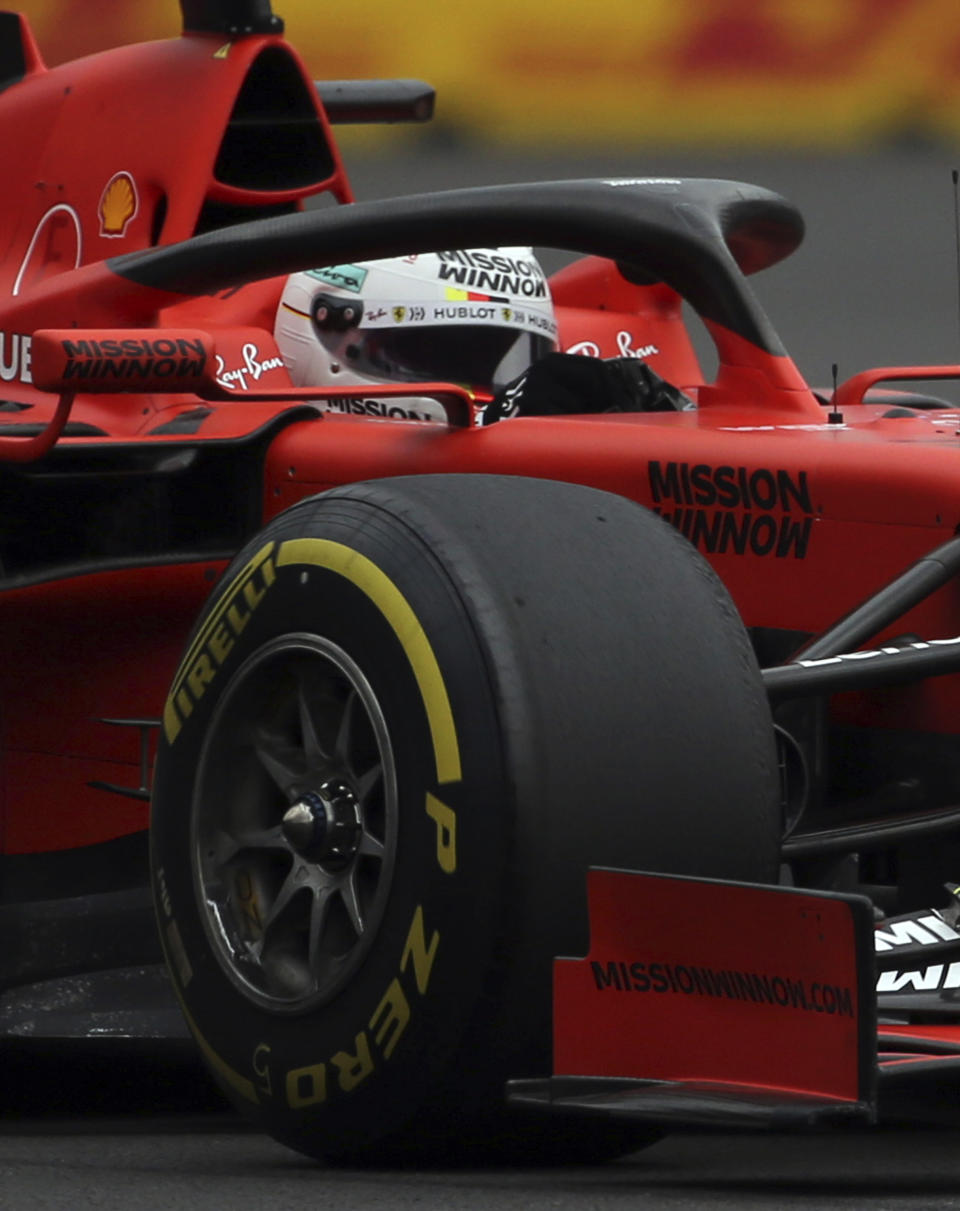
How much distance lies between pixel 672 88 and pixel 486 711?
7.30 meters

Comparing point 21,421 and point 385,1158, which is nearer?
point 385,1158

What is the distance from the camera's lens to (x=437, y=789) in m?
2.75

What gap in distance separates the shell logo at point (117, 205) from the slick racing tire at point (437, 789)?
6.55ft

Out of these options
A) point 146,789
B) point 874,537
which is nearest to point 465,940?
point 874,537

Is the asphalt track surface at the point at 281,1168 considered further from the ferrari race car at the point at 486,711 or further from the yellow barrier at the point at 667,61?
the yellow barrier at the point at 667,61

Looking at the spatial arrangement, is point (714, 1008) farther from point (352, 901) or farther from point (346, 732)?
point (346, 732)

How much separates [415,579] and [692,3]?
7261 mm

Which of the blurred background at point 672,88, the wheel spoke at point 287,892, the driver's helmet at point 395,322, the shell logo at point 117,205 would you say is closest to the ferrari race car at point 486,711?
the wheel spoke at point 287,892

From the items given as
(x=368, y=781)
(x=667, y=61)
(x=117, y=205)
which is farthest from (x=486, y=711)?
(x=667, y=61)

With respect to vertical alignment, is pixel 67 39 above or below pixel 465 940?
above

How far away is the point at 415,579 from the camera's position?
288 centimetres

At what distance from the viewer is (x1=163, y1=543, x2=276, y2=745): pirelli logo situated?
124 inches

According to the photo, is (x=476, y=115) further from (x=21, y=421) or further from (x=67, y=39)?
(x=21, y=421)

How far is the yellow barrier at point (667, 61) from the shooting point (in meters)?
9.58
